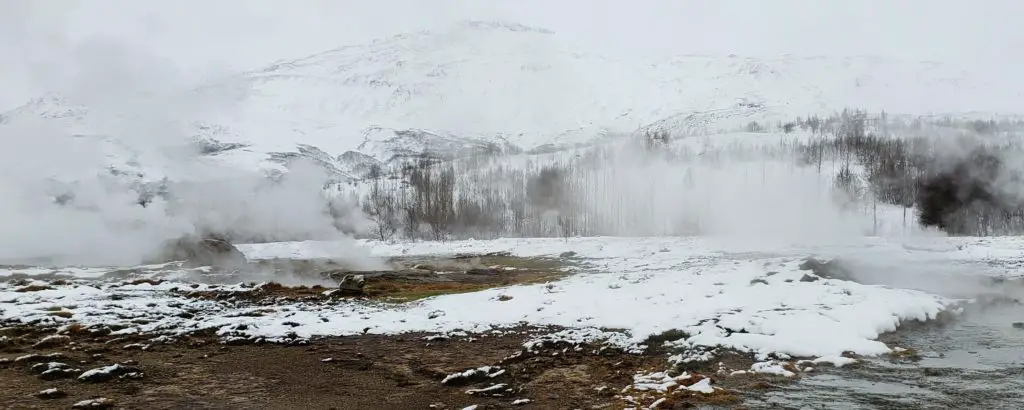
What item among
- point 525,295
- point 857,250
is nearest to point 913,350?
point 525,295

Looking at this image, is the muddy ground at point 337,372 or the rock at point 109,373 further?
the rock at point 109,373

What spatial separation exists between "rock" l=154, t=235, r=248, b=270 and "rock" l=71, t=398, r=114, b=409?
23.9 metres

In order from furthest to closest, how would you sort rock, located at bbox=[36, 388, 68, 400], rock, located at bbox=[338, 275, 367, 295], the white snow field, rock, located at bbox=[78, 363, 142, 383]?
1. rock, located at bbox=[338, 275, 367, 295]
2. the white snow field
3. rock, located at bbox=[78, 363, 142, 383]
4. rock, located at bbox=[36, 388, 68, 400]

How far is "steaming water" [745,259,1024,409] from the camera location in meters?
7.57

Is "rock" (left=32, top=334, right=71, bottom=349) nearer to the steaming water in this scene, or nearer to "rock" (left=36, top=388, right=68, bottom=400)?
"rock" (left=36, top=388, right=68, bottom=400)

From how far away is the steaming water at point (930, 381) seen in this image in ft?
24.8

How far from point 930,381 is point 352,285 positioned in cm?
1513

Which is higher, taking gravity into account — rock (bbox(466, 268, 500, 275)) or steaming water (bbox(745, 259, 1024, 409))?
steaming water (bbox(745, 259, 1024, 409))

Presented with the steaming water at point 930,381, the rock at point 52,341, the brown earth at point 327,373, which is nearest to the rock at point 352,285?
the brown earth at point 327,373

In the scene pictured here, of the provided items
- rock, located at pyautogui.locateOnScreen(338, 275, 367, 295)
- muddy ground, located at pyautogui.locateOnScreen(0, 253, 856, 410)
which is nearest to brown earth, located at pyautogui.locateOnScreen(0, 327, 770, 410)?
muddy ground, located at pyautogui.locateOnScreen(0, 253, 856, 410)

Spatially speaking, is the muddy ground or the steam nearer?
the muddy ground

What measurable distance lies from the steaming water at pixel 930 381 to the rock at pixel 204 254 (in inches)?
1095

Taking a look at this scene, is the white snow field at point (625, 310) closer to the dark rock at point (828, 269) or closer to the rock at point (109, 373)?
the dark rock at point (828, 269)

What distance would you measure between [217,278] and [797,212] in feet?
125
